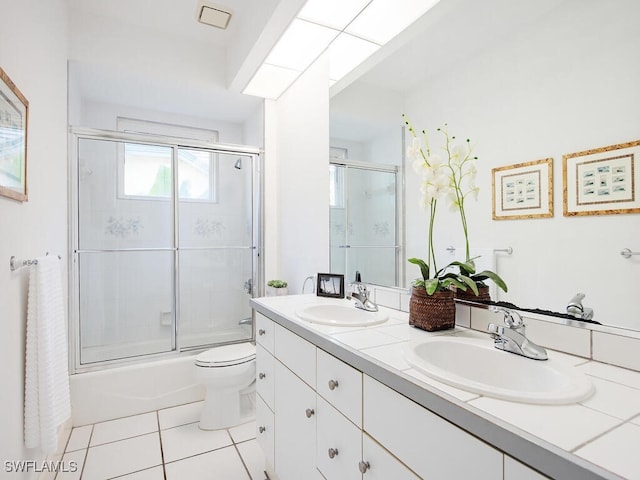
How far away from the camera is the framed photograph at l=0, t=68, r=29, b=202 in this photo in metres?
1.20

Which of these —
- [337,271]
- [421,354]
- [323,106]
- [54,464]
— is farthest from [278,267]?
[421,354]

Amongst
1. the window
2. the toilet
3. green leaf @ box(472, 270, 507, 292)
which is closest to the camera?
green leaf @ box(472, 270, 507, 292)

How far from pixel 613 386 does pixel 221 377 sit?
79.7 inches

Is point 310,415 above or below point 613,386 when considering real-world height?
below

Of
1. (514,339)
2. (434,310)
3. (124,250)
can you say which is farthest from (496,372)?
(124,250)

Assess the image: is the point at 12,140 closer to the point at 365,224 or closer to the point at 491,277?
the point at 365,224

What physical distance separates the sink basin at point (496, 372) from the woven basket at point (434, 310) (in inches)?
4.9

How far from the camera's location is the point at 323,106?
2.22m

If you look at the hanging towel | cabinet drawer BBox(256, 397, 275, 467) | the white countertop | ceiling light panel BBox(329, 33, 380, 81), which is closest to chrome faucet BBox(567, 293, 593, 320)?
the white countertop

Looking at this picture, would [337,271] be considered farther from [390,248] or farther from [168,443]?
[168,443]

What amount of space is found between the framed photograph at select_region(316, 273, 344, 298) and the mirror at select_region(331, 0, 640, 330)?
50 centimetres

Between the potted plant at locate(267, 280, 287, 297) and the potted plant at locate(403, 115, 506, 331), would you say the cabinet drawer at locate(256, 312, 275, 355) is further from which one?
the potted plant at locate(267, 280, 287, 297)

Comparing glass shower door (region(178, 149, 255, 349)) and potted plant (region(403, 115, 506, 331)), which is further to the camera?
glass shower door (region(178, 149, 255, 349))

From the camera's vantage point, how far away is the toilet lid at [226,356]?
2238 millimetres
